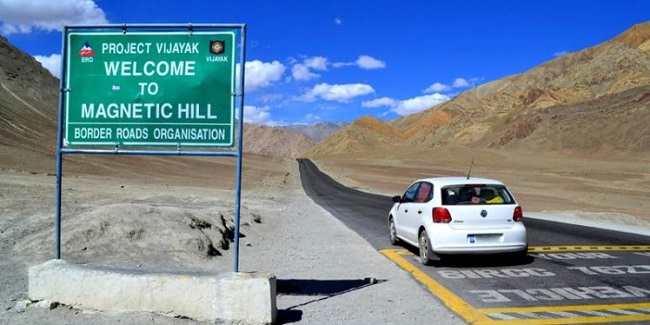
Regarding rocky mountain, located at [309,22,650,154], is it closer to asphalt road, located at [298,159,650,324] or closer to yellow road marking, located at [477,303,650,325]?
asphalt road, located at [298,159,650,324]

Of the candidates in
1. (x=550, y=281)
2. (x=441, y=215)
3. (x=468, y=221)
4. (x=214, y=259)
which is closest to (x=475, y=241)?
(x=468, y=221)

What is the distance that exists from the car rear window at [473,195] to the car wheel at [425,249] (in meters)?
0.68

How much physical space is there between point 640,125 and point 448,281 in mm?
93811

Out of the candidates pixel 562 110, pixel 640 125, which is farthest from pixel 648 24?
pixel 640 125

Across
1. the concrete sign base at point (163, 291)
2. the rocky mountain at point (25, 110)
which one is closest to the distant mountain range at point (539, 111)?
the rocky mountain at point (25, 110)

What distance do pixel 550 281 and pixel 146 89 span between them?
237 inches

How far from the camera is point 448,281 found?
8.63 metres

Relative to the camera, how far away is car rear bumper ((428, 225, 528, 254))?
9.63 m

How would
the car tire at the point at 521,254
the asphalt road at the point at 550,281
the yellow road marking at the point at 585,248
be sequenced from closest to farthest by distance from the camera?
the asphalt road at the point at 550,281, the car tire at the point at 521,254, the yellow road marking at the point at 585,248

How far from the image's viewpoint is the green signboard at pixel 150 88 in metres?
6.65

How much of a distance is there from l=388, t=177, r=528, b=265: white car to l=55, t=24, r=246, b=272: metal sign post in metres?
4.54

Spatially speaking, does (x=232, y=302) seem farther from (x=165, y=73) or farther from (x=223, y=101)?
(x=165, y=73)

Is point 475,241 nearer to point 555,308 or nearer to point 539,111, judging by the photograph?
point 555,308

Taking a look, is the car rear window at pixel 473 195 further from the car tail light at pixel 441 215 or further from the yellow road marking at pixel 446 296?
the yellow road marking at pixel 446 296
